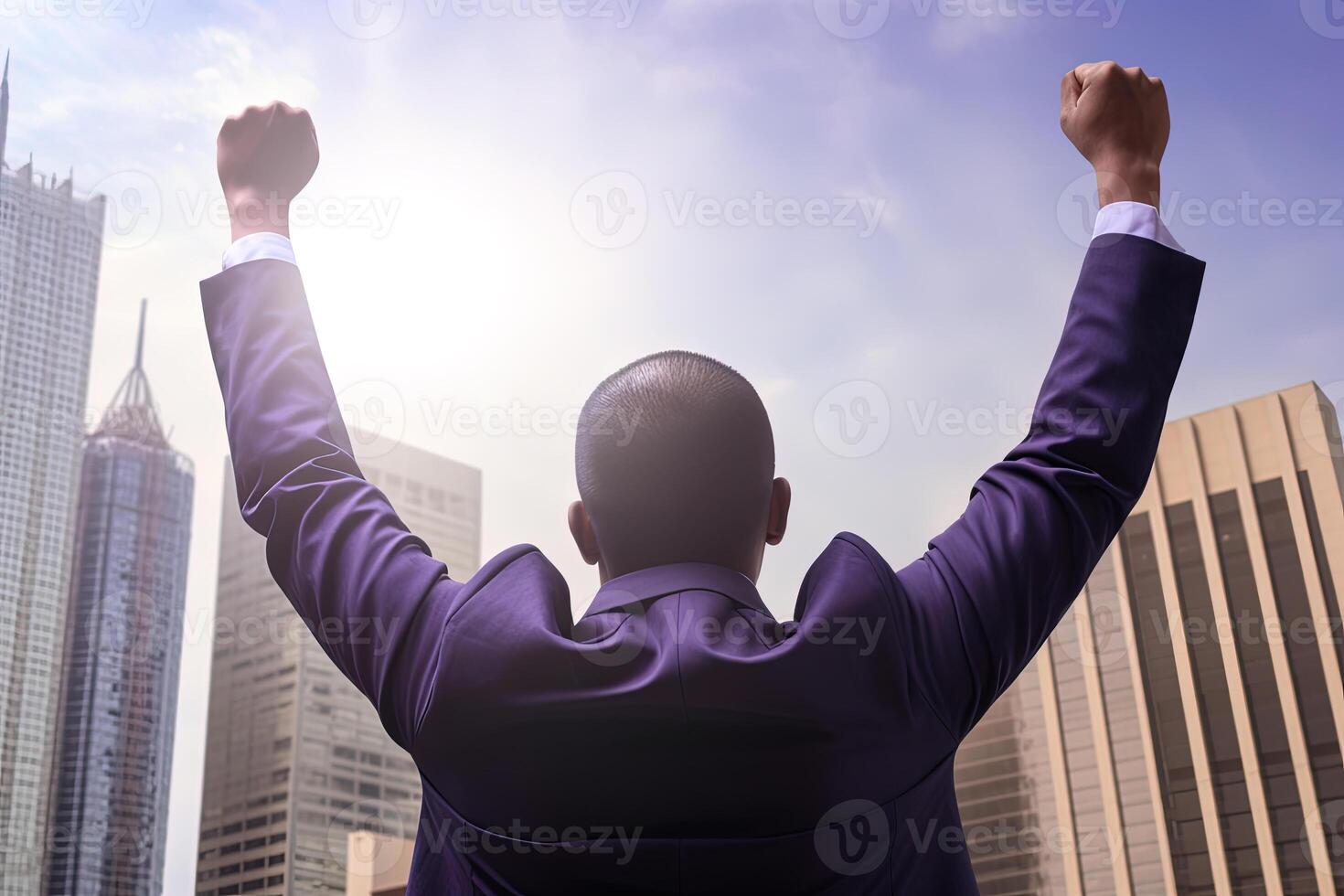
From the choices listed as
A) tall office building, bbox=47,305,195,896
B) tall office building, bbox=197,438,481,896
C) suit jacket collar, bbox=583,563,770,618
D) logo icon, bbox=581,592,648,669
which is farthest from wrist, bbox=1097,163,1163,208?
tall office building, bbox=197,438,481,896

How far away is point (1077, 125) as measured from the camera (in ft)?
4.19

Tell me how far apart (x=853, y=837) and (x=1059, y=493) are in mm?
333

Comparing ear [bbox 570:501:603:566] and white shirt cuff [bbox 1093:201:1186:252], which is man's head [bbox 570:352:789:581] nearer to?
ear [bbox 570:501:603:566]

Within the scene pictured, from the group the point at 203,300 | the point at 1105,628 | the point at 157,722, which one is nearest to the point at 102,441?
the point at 157,722

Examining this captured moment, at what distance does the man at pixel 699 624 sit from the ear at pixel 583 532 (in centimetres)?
3

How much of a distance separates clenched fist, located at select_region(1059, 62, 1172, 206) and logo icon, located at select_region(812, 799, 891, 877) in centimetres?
64

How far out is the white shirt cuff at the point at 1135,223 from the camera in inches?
45.6

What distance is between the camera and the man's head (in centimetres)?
115

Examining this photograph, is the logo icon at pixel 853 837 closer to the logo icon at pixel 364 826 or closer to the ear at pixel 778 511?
the ear at pixel 778 511

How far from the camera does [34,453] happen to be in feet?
212

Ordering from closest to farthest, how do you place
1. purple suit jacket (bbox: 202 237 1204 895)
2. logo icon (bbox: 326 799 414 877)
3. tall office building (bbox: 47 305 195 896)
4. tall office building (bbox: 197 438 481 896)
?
purple suit jacket (bbox: 202 237 1204 895) → tall office building (bbox: 47 305 195 896) → logo icon (bbox: 326 799 414 877) → tall office building (bbox: 197 438 481 896)

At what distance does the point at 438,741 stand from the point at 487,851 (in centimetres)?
9

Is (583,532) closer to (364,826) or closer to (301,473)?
(301,473)

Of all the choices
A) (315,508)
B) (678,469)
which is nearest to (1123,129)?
(678,469)
